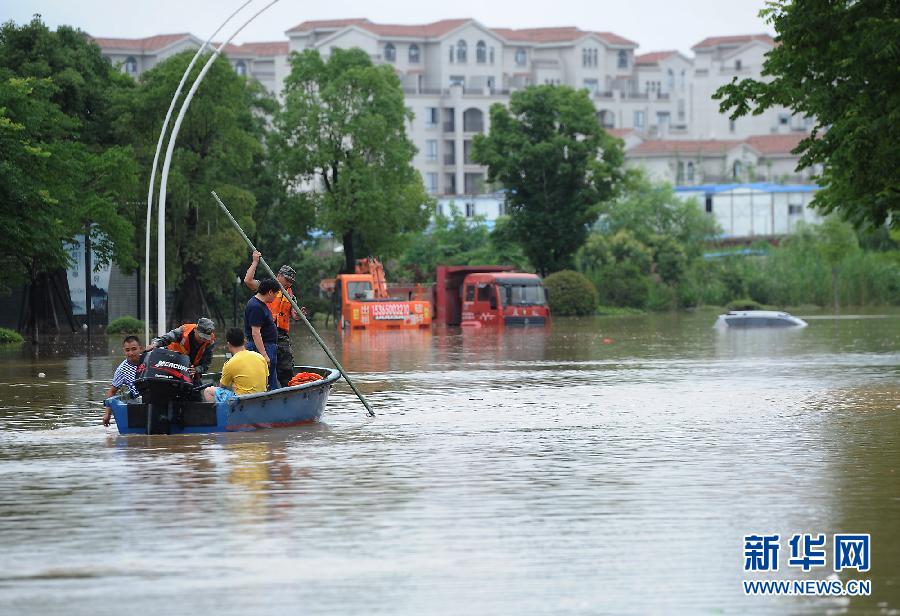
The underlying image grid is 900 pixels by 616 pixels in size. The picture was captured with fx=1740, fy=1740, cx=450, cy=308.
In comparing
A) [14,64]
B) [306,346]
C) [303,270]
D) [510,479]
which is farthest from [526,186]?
[510,479]

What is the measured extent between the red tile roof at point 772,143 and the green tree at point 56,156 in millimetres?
100210

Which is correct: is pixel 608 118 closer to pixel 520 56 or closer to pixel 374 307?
pixel 520 56

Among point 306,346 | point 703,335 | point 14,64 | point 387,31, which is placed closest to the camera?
point 306,346

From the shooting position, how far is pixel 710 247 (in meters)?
128

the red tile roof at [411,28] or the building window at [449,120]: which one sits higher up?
the red tile roof at [411,28]

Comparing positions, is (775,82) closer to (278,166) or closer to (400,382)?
(400,382)

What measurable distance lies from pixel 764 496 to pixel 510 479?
2565 mm

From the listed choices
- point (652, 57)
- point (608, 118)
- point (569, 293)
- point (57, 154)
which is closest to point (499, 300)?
point (569, 293)

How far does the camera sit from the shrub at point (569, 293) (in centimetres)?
9712

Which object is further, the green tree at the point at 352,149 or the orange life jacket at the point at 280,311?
the green tree at the point at 352,149

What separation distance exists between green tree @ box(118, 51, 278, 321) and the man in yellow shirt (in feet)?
165

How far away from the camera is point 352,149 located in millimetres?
92500

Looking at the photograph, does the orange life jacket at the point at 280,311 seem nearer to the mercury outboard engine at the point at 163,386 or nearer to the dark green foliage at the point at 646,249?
the mercury outboard engine at the point at 163,386

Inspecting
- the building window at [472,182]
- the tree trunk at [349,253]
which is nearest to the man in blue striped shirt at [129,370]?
the tree trunk at [349,253]
